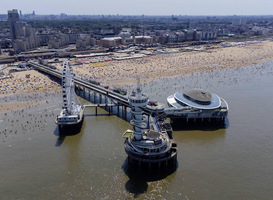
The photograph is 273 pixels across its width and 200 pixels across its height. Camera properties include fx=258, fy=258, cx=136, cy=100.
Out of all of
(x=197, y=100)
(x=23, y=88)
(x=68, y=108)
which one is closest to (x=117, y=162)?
(x=68, y=108)

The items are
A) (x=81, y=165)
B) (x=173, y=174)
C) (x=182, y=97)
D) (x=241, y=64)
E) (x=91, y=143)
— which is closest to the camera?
(x=173, y=174)

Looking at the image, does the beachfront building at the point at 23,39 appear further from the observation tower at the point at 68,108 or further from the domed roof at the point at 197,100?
the domed roof at the point at 197,100

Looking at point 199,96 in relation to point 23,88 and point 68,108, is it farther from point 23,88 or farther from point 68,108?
point 23,88

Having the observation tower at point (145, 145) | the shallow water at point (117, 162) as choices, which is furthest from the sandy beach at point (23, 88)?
the observation tower at point (145, 145)

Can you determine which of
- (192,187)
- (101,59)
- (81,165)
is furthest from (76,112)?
(101,59)

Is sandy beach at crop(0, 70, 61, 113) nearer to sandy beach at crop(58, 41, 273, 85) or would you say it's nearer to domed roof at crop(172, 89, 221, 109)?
sandy beach at crop(58, 41, 273, 85)

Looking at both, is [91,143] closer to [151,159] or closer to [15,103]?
[151,159]

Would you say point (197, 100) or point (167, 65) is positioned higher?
point (197, 100)
